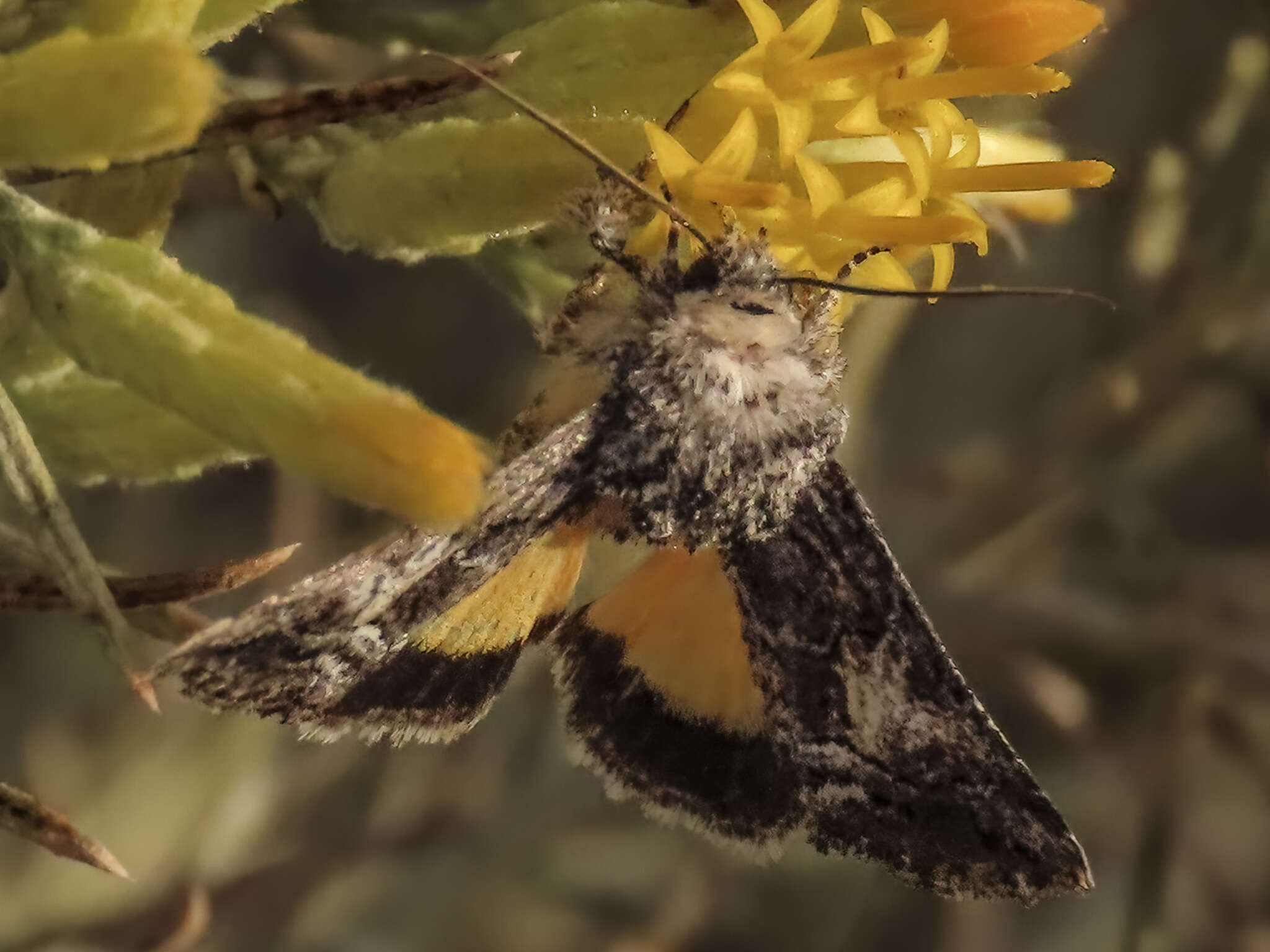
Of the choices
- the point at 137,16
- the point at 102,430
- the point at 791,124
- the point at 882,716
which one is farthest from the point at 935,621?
the point at 137,16

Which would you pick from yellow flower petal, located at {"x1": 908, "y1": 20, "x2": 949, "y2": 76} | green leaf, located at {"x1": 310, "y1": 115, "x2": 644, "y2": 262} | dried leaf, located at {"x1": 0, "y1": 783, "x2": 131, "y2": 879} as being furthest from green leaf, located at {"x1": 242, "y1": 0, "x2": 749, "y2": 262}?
dried leaf, located at {"x1": 0, "y1": 783, "x2": 131, "y2": 879}

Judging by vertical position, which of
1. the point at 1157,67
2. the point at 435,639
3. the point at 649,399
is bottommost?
the point at 1157,67

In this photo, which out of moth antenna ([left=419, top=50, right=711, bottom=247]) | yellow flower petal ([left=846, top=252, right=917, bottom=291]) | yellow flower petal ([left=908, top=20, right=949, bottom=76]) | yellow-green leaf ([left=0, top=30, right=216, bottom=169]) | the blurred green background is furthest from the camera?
the blurred green background

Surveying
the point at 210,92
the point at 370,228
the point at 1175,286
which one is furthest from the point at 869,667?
the point at 1175,286

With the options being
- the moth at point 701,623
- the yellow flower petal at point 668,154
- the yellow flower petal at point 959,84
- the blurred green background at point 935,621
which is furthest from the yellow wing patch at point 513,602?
the blurred green background at point 935,621

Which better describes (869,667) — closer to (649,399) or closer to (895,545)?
(649,399)

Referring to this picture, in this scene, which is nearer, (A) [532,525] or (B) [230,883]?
(A) [532,525]

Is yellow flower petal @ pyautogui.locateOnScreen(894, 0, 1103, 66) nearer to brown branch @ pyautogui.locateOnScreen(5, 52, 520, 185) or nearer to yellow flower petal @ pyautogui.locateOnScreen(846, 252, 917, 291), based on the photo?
yellow flower petal @ pyautogui.locateOnScreen(846, 252, 917, 291)
